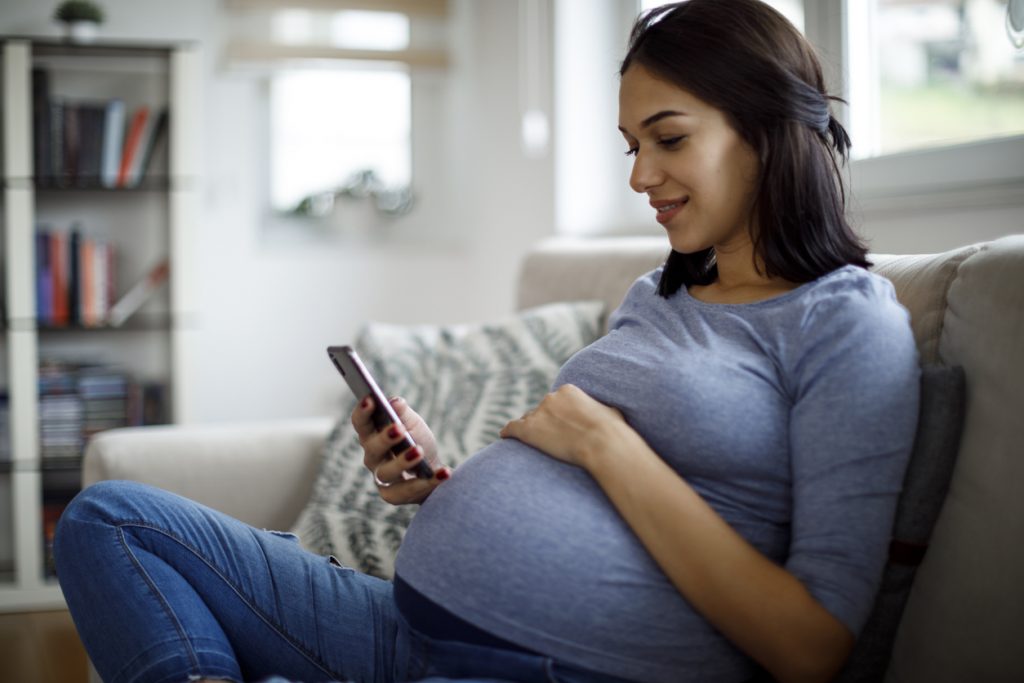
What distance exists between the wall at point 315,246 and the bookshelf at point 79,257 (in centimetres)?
14

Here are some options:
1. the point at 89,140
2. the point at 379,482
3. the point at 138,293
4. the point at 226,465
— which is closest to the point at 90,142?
the point at 89,140

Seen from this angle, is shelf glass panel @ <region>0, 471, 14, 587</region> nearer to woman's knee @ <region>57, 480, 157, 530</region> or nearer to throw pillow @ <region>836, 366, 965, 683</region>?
woman's knee @ <region>57, 480, 157, 530</region>

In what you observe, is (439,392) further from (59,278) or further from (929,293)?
(59,278)

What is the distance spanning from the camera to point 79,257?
313 centimetres

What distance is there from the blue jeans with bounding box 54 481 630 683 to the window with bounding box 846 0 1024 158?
1179 mm

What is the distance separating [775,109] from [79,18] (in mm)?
2616

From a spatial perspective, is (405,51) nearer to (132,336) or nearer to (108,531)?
(132,336)

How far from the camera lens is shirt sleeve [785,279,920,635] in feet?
3.04

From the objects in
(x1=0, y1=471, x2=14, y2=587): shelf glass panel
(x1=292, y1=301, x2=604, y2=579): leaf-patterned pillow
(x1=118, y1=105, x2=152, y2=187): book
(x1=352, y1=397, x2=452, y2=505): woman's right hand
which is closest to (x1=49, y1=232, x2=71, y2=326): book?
(x1=118, y1=105, x2=152, y2=187): book

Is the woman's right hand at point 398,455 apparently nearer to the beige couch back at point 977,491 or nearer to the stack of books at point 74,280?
the beige couch back at point 977,491

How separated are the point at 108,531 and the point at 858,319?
2.70ft

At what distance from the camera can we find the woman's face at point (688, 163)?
113 cm

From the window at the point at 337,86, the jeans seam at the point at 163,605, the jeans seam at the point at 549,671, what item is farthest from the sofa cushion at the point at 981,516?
the window at the point at 337,86

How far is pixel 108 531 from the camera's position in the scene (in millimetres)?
1151
